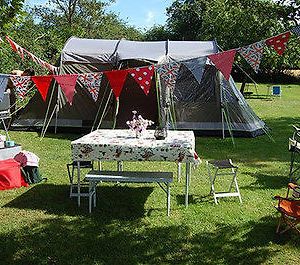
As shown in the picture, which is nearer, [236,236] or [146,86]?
[236,236]

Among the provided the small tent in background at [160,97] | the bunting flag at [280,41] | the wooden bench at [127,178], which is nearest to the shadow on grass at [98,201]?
the wooden bench at [127,178]

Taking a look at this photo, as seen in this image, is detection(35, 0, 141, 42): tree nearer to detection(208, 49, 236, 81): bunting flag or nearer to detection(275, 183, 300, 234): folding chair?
detection(208, 49, 236, 81): bunting flag

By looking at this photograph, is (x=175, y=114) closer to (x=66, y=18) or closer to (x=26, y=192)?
(x=26, y=192)

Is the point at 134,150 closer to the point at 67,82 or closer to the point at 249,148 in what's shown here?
the point at 67,82

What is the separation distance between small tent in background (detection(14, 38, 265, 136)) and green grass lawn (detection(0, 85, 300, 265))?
9.35 ft

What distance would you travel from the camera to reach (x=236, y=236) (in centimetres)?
449

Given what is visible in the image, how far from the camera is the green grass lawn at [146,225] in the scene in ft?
13.2

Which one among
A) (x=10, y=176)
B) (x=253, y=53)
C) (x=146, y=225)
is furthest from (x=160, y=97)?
(x=146, y=225)

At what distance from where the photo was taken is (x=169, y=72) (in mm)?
8078

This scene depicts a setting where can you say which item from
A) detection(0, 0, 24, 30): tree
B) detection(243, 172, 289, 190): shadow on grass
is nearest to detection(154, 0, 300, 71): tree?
detection(243, 172, 289, 190): shadow on grass

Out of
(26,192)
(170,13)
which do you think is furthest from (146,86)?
(170,13)

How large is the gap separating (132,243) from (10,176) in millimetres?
2548

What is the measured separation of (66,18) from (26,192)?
19.7 metres

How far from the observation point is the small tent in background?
32.3 feet
